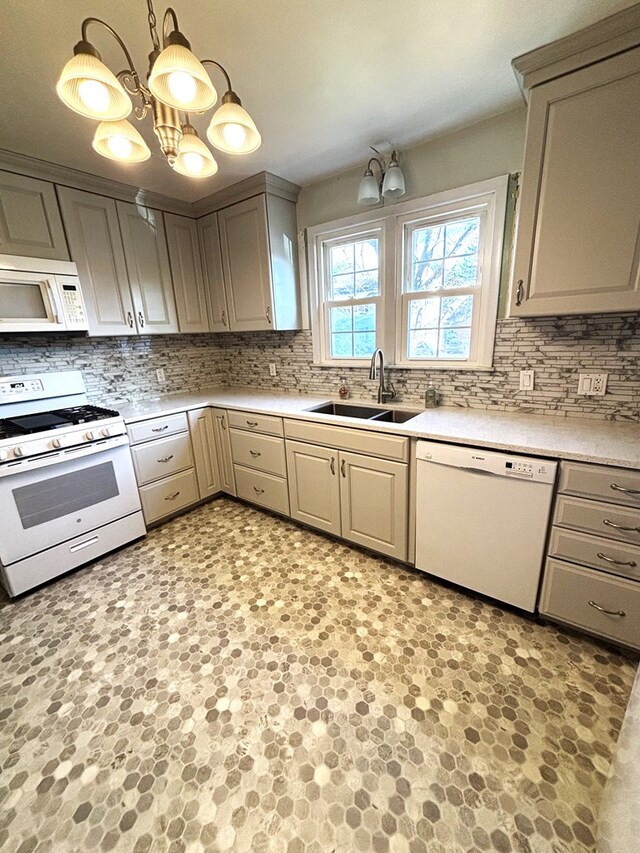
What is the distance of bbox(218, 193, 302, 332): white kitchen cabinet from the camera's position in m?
2.54

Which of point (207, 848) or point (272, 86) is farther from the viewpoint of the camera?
point (272, 86)

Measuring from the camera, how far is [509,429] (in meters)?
1.75

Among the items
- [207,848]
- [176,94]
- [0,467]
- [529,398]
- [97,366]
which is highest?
[176,94]

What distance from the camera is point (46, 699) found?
143 cm

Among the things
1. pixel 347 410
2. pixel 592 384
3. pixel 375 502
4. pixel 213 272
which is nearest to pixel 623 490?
pixel 592 384

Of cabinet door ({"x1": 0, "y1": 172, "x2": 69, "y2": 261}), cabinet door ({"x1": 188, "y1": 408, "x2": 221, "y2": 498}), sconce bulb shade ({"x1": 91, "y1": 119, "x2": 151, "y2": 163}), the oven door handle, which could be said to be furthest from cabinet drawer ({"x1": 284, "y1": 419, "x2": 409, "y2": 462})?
cabinet door ({"x1": 0, "y1": 172, "x2": 69, "y2": 261})

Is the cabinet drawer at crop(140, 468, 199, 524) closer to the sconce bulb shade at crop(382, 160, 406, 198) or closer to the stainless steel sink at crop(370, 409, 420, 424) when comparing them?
the stainless steel sink at crop(370, 409, 420, 424)

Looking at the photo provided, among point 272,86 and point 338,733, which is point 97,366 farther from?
point 338,733

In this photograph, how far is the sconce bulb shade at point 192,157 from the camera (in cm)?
124

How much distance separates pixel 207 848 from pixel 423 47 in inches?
112

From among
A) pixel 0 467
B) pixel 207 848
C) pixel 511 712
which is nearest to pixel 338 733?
pixel 207 848

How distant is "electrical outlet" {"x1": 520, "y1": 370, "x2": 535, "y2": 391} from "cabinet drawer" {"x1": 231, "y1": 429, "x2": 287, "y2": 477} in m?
1.55

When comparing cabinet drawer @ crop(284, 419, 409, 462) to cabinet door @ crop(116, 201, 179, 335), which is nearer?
cabinet drawer @ crop(284, 419, 409, 462)

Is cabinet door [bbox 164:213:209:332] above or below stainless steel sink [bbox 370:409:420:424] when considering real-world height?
above
